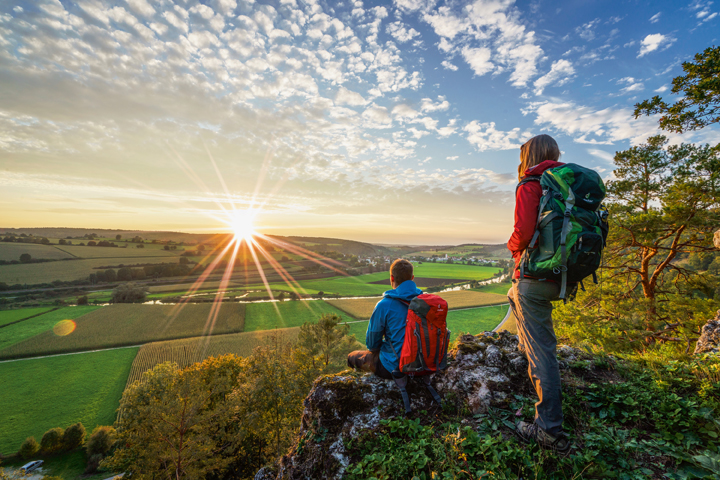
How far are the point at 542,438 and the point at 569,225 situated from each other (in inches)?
89.7

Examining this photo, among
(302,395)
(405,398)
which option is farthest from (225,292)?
(405,398)

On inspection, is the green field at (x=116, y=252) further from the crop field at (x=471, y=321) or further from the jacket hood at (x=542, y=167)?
the jacket hood at (x=542, y=167)

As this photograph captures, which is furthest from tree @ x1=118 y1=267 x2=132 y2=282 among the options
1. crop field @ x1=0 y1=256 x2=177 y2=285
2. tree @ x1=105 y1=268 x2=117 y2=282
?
crop field @ x1=0 y1=256 x2=177 y2=285

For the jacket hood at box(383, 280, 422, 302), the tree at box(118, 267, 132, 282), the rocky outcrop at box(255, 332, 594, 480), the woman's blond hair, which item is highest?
the woman's blond hair

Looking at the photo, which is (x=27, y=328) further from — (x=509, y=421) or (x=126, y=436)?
(x=509, y=421)

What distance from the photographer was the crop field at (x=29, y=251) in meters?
97.6

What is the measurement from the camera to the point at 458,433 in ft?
9.84

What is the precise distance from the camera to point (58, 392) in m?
31.9

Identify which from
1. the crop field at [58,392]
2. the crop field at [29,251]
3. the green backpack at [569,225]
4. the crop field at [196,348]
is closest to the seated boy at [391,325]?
the green backpack at [569,225]

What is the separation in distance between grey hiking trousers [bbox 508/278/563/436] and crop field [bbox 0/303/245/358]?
54041mm

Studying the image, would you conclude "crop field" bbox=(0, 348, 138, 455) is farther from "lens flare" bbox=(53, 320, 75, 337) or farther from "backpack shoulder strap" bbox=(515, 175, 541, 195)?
"backpack shoulder strap" bbox=(515, 175, 541, 195)

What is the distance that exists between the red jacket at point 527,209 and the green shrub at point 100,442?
3722 centimetres

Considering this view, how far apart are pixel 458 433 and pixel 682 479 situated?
1806mm

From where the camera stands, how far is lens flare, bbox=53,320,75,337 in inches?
1911
